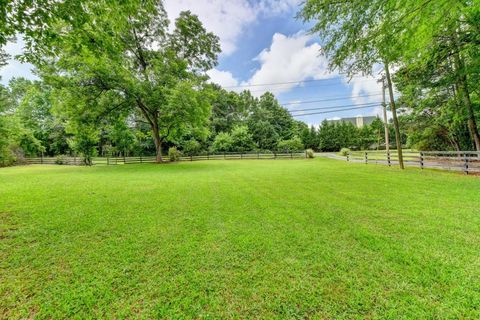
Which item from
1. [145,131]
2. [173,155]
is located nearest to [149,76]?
[173,155]

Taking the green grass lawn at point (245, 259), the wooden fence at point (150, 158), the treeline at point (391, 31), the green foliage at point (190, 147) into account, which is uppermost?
the treeline at point (391, 31)

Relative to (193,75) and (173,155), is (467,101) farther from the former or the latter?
(173,155)

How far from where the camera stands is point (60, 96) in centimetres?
1334

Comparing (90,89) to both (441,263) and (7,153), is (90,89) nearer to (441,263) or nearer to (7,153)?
(7,153)

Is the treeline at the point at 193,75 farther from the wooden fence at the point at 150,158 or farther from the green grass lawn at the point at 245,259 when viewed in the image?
the green grass lawn at the point at 245,259

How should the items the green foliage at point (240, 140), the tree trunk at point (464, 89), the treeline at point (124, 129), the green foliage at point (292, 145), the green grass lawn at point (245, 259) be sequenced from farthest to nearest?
the green foliage at point (240, 140), the green foliage at point (292, 145), the treeline at point (124, 129), the tree trunk at point (464, 89), the green grass lawn at point (245, 259)

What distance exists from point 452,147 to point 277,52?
14857 mm

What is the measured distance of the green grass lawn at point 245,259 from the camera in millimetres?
1787

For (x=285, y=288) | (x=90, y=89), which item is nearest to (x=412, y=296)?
(x=285, y=288)

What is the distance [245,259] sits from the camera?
2.51 m

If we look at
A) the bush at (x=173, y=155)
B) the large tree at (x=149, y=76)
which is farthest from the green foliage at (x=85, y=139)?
the bush at (x=173, y=155)

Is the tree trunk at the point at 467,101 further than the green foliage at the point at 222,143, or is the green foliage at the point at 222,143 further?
the green foliage at the point at 222,143

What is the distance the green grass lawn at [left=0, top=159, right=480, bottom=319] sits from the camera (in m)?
1.79

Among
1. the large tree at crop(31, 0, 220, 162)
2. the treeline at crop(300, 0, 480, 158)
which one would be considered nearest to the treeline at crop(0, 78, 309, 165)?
the large tree at crop(31, 0, 220, 162)
